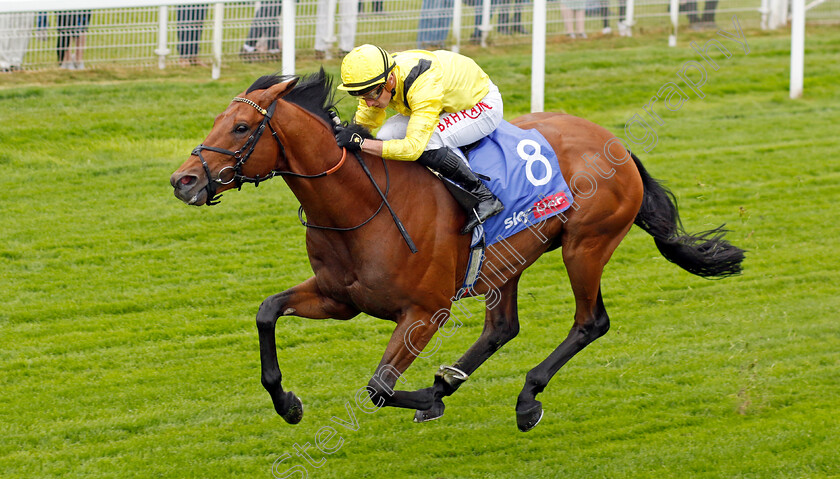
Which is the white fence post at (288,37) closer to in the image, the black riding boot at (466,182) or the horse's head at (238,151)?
the black riding boot at (466,182)

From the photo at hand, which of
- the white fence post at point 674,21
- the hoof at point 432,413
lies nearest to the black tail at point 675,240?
the hoof at point 432,413

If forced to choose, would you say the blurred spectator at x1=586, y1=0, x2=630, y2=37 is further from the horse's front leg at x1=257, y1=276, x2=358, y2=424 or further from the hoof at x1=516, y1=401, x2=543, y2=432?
the horse's front leg at x1=257, y1=276, x2=358, y2=424

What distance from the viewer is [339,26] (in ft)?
33.7

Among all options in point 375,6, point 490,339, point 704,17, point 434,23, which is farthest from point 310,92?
point 704,17

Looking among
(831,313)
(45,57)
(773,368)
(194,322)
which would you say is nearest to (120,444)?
(194,322)

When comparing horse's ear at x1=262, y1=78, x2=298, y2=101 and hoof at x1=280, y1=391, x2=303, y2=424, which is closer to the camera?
horse's ear at x1=262, y1=78, x2=298, y2=101

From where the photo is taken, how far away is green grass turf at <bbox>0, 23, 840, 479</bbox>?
4824 mm

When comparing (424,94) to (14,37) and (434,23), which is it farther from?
(434,23)

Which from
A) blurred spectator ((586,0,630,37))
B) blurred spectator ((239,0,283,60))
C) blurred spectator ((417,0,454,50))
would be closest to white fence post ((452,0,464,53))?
blurred spectator ((417,0,454,50))

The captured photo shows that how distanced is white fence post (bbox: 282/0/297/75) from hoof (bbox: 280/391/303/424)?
451 cm

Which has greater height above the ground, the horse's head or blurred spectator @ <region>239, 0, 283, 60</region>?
blurred spectator @ <region>239, 0, 283, 60</region>

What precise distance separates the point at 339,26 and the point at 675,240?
5802 mm

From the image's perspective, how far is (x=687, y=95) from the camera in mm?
11398

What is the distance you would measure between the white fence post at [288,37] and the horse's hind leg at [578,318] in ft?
13.8
